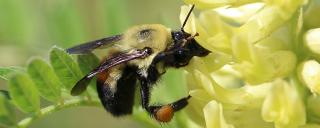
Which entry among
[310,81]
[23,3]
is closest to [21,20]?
[23,3]

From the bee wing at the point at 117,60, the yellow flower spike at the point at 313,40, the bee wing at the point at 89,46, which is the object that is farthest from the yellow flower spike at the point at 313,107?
the bee wing at the point at 89,46

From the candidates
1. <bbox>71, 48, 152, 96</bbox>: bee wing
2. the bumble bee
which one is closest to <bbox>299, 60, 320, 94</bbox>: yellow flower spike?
the bumble bee

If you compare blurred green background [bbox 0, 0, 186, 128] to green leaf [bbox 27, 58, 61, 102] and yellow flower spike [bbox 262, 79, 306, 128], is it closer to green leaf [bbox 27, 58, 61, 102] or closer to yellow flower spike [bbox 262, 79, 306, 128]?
green leaf [bbox 27, 58, 61, 102]

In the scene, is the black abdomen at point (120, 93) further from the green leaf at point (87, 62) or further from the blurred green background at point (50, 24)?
the blurred green background at point (50, 24)

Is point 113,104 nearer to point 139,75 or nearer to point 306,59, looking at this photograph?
point 139,75

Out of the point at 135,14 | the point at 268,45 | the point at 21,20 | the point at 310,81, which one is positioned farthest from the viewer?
the point at 135,14

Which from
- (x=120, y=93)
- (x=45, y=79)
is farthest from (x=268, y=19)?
(x=45, y=79)
